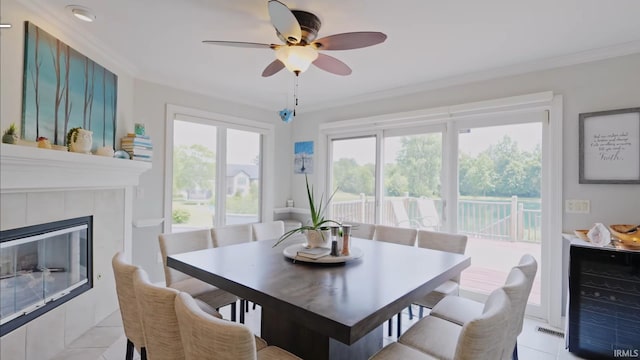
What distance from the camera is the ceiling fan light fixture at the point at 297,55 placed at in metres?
1.96

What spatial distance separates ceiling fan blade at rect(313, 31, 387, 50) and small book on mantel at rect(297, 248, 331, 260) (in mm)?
1327

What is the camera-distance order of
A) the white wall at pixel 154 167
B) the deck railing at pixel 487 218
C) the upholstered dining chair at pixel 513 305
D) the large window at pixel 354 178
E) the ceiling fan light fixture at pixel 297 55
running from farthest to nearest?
the large window at pixel 354 178 < the white wall at pixel 154 167 < the deck railing at pixel 487 218 < the ceiling fan light fixture at pixel 297 55 < the upholstered dining chair at pixel 513 305

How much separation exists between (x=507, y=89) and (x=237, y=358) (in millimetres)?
3268

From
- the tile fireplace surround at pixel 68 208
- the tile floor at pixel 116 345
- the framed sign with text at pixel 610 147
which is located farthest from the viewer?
the framed sign with text at pixel 610 147

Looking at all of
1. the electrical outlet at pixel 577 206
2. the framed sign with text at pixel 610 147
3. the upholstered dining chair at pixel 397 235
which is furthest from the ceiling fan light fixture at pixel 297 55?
the electrical outlet at pixel 577 206

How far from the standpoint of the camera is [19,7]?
193 centimetres

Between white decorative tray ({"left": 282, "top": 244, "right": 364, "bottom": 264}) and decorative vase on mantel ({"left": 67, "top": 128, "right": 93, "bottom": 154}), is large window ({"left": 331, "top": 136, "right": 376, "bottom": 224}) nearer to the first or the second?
white decorative tray ({"left": 282, "top": 244, "right": 364, "bottom": 264})

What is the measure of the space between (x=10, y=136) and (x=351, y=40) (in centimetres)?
203

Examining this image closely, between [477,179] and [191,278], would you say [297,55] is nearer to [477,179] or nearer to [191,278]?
[191,278]

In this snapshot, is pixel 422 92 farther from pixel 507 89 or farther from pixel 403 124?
pixel 507 89

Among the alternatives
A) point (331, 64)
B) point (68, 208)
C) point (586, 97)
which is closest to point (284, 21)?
point (331, 64)

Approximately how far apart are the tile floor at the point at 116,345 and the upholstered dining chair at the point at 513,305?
0.62 metres

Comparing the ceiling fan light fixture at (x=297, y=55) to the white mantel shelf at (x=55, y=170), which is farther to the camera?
the ceiling fan light fixture at (x=297, y=55)

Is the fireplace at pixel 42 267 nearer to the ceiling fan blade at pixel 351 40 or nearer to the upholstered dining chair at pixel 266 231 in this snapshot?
the upholstered dining chair at pixel 266 231
